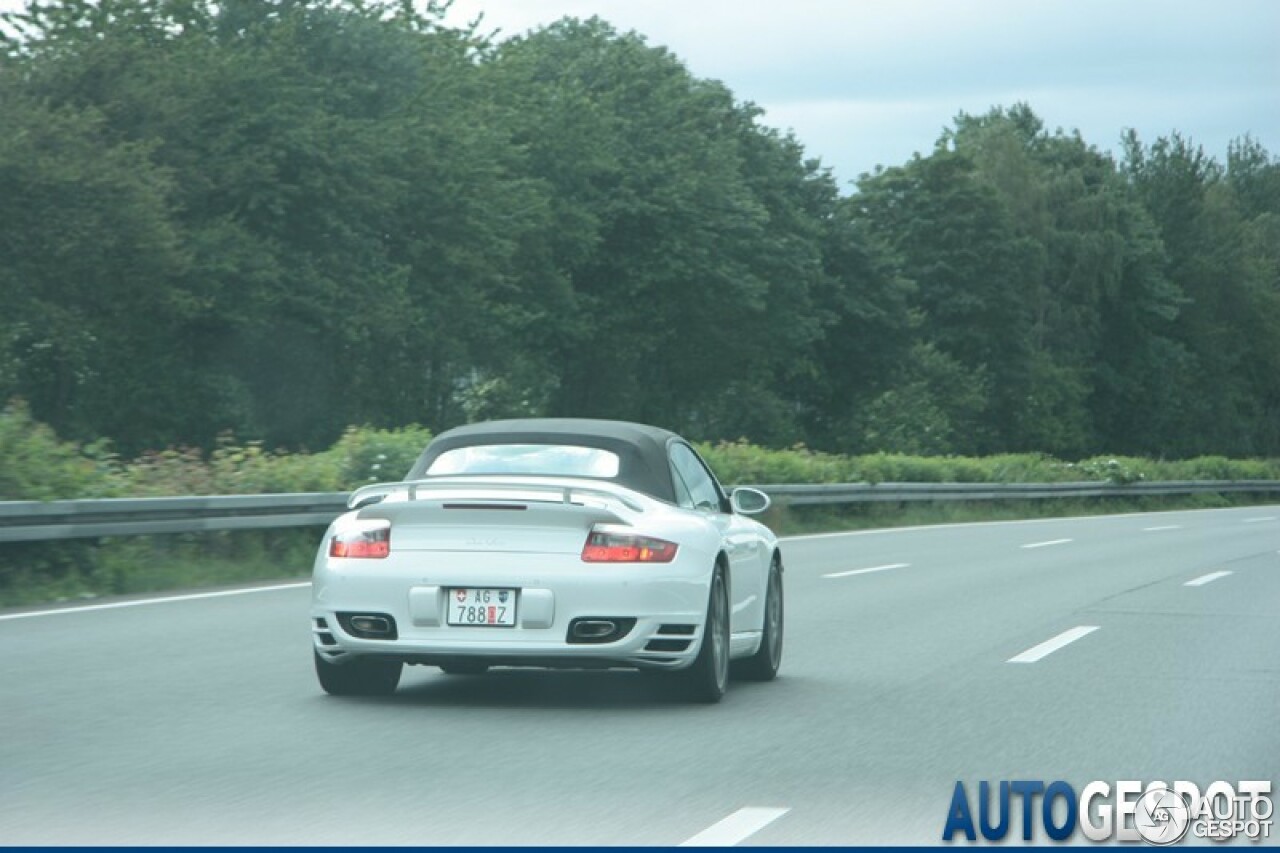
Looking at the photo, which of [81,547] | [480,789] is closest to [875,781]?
[480,789]

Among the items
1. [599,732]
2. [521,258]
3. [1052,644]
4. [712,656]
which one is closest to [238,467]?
[1052,644]

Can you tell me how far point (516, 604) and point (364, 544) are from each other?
780 millimetres

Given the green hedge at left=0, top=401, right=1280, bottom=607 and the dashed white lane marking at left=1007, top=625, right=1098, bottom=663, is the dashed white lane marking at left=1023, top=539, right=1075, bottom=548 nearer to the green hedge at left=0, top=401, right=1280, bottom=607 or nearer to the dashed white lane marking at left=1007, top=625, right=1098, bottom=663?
the green hedge at left=0, top=401, right=1280, bottom=607

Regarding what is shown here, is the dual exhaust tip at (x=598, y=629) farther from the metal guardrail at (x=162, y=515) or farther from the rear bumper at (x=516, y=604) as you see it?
the metal guardrail at (x=162, y=515)

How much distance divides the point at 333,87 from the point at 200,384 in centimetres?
885

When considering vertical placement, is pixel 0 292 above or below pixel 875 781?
above

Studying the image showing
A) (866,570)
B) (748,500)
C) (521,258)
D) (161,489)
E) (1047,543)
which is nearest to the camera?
(748,500)

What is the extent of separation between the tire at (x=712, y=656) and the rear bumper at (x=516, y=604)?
0.34 meters

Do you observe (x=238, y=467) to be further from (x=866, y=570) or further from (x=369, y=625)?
(x=369, y=625)

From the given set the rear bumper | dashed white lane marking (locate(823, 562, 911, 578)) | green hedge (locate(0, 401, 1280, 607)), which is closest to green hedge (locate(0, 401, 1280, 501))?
green hedge (locate(0, 401, 1280, 607))

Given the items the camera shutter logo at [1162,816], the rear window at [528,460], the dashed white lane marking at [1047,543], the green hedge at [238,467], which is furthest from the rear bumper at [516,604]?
the dashed white lane marking at [1047,543]

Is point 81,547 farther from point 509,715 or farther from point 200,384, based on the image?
point 200,384

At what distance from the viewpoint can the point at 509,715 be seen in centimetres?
948

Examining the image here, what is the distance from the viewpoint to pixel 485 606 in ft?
30.3
